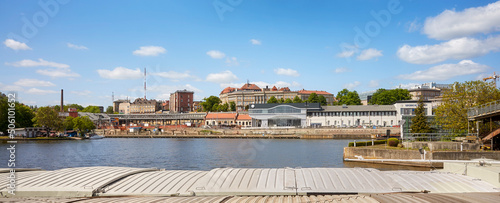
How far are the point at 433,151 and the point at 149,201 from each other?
1149 inches

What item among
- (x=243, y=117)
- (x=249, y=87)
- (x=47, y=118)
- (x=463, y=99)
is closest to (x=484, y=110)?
(x=463, y=99)

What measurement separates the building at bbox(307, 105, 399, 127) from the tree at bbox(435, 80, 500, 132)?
5761 cm

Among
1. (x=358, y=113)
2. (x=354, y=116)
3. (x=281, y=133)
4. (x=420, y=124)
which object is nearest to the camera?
(x=420, y=124)

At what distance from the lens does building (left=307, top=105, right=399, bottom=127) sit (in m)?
103

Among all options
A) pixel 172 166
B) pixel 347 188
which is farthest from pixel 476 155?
pixel 172 166

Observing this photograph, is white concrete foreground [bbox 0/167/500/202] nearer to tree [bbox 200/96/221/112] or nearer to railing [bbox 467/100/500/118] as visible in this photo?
railing [bbox 467/100/500/118]

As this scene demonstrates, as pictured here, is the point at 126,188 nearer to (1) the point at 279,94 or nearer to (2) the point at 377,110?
(2) the point at 377,110

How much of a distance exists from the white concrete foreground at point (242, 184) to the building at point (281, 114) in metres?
96.7

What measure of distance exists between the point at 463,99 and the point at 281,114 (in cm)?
7130

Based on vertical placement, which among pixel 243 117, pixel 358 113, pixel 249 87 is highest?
pixel 249 87

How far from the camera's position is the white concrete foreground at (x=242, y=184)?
1309 cm

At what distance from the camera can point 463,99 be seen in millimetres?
45219

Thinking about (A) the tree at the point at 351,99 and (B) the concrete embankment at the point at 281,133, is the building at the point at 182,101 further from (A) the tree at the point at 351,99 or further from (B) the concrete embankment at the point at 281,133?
(A) the tree at the point at 351,99

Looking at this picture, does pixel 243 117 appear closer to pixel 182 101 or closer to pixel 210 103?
pixel 210 103
